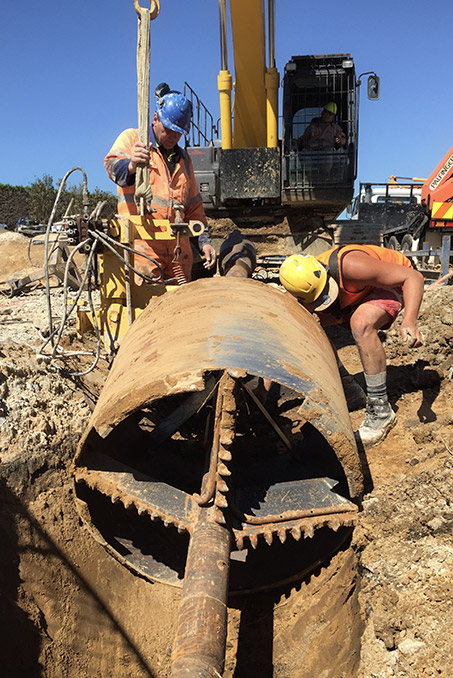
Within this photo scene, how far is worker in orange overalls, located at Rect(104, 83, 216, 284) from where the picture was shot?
4047 millimetres

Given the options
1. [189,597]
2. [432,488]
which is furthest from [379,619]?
[189,597]

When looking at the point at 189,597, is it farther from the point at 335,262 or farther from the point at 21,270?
the point at 21,270

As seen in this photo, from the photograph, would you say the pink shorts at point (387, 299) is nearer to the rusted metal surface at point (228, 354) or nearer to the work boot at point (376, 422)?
the work boot at point (376, 422)

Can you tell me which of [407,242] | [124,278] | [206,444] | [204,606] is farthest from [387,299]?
[407,242]

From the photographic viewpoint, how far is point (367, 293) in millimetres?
3844

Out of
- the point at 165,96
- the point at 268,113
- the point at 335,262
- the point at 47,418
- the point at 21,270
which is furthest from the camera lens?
the point at 21,270

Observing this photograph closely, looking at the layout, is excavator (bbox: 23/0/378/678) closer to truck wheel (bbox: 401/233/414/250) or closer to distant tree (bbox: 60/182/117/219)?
distant tree (bbox: 60/182/117/219)

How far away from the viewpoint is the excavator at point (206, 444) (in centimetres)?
240

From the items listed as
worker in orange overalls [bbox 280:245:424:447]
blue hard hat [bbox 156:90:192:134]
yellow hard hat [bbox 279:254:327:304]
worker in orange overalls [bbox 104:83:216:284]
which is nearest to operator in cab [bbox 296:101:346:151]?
worker in orange overalls [bbox 104:83:216:284]

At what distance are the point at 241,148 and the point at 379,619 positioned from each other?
23.3 ft

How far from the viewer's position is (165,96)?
13.5ft

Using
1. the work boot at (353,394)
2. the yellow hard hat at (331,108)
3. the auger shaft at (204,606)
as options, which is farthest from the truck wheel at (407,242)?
the auger shaft at (204,606)

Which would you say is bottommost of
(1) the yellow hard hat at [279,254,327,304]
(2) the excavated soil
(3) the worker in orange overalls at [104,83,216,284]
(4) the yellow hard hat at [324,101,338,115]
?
(2) the excavated soil

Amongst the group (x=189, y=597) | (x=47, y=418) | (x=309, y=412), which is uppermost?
(x=309, y=412)
